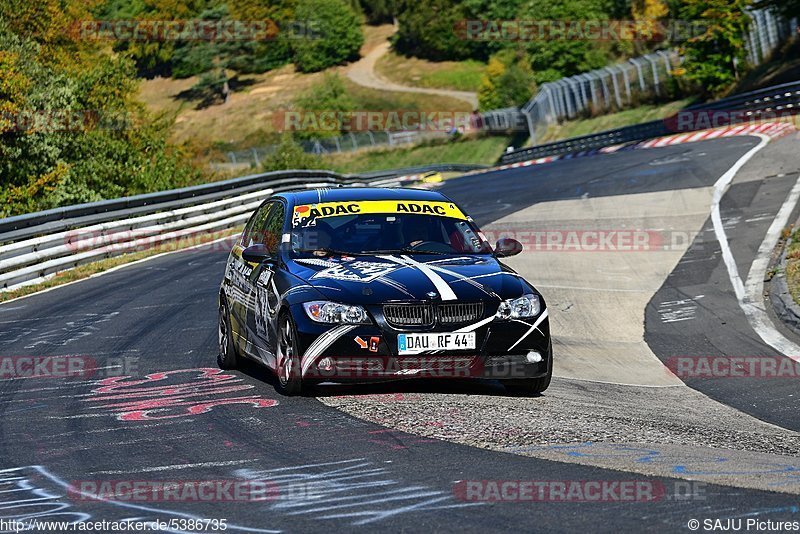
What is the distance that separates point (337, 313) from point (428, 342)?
0.67m

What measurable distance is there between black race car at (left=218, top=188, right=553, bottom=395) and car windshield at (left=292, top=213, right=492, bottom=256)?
0.04 feet

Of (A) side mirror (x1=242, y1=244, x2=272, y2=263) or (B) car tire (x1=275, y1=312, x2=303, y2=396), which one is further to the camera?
(A) side mirror (x1=242, y1=244, x2=272, y2=263)

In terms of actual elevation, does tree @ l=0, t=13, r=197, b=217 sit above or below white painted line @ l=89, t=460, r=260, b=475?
above

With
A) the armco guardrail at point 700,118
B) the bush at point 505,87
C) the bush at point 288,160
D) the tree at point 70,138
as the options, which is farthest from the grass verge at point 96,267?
the bush at point 505,87

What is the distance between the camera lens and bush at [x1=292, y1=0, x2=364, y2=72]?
13025 centimetres

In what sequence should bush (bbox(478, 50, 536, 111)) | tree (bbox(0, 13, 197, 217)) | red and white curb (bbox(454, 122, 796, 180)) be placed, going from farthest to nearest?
bush (bbox(478, 50, 536, 111)) → red and white curb (bbox(454, 122, 796, 180)) → tree (bbox(0, 13, 197, 217))

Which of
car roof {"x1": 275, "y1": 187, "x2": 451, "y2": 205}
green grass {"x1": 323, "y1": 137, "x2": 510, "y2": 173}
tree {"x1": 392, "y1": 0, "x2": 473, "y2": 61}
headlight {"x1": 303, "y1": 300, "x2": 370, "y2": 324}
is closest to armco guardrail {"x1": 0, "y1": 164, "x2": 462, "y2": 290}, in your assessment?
car roof {"x1": 275, "y1": 187, "x2": 451, "y2": 205}

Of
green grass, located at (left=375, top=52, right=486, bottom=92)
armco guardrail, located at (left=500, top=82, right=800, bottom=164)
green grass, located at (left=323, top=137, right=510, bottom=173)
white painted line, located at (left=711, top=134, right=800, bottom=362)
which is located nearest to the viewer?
white painted line, located at (left=711, top=134, right=800, bottom=362)

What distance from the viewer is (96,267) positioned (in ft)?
67.5

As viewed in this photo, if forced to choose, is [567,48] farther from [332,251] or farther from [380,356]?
[380,356]

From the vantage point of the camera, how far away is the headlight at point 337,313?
27.9ft

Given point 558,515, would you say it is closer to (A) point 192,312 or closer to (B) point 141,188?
(A) point 192,312

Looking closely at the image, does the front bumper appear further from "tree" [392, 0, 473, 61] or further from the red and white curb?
"tree" [392, 0, 473, 61]

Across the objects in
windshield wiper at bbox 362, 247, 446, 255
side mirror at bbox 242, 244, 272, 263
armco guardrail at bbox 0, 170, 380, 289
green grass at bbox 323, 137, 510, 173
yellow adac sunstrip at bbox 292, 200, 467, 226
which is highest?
yellow adac sunstrip at bbox 292, 200, 467, 226
